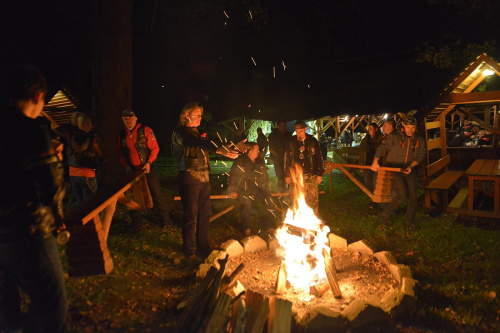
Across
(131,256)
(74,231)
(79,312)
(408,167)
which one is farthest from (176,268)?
(408,167)

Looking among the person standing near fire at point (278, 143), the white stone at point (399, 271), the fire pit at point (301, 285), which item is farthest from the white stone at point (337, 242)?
the person standing near fire at point (278, 143)

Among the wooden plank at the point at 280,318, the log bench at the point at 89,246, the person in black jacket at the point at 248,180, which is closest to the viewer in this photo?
the wooden plank at the point at 280,318

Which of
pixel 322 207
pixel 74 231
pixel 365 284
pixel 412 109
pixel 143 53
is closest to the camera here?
pixel 74 231

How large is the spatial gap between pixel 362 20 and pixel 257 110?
6.16 metres

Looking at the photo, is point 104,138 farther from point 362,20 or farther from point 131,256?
point 362,20

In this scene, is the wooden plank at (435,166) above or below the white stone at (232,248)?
above

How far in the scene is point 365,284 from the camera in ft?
14.1

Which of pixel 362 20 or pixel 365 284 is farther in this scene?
pixel 362 20

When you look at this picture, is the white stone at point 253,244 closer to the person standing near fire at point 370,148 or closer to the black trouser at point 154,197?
the black trouser at point 154,197

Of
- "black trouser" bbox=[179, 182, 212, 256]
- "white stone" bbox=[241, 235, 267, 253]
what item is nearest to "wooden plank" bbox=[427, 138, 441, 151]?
"white stone" bbox=[241, 235, 267, 253]

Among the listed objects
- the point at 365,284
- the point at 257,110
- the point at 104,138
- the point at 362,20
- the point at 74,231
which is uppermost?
the point at 362,20

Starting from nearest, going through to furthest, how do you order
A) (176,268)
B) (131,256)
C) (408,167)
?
1. (176,268)
2. (131,256)
3. (408,167)

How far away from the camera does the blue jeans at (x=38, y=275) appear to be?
232 centimetres

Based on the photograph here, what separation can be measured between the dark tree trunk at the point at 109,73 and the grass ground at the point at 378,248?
1462 mm
